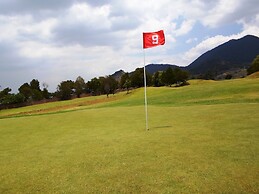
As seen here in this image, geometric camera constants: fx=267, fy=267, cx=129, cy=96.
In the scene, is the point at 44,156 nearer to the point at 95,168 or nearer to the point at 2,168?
the point at 2,168

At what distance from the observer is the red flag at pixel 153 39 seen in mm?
14359

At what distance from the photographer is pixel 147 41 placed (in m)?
14.6

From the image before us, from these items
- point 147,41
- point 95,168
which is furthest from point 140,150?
point 147,41

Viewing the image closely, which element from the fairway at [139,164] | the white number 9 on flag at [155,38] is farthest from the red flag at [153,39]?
the fairway at [139,164]

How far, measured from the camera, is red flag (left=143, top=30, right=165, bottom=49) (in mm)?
14359

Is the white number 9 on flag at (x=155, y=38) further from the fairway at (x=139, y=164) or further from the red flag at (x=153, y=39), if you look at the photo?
the fairway at (x=139, y=164)

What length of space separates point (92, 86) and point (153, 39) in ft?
384

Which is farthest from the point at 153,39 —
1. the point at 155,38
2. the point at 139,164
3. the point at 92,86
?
the point at 92,86

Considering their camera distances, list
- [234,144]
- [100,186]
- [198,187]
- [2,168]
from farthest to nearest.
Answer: [234,144], [2,168], [100,186], [198,187]

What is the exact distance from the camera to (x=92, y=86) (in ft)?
426

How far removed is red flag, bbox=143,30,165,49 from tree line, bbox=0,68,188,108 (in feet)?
229

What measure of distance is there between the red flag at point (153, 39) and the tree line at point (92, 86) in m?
69.7

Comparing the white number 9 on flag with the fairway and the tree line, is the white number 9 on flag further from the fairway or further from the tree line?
the tree line

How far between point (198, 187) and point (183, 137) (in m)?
5.39
